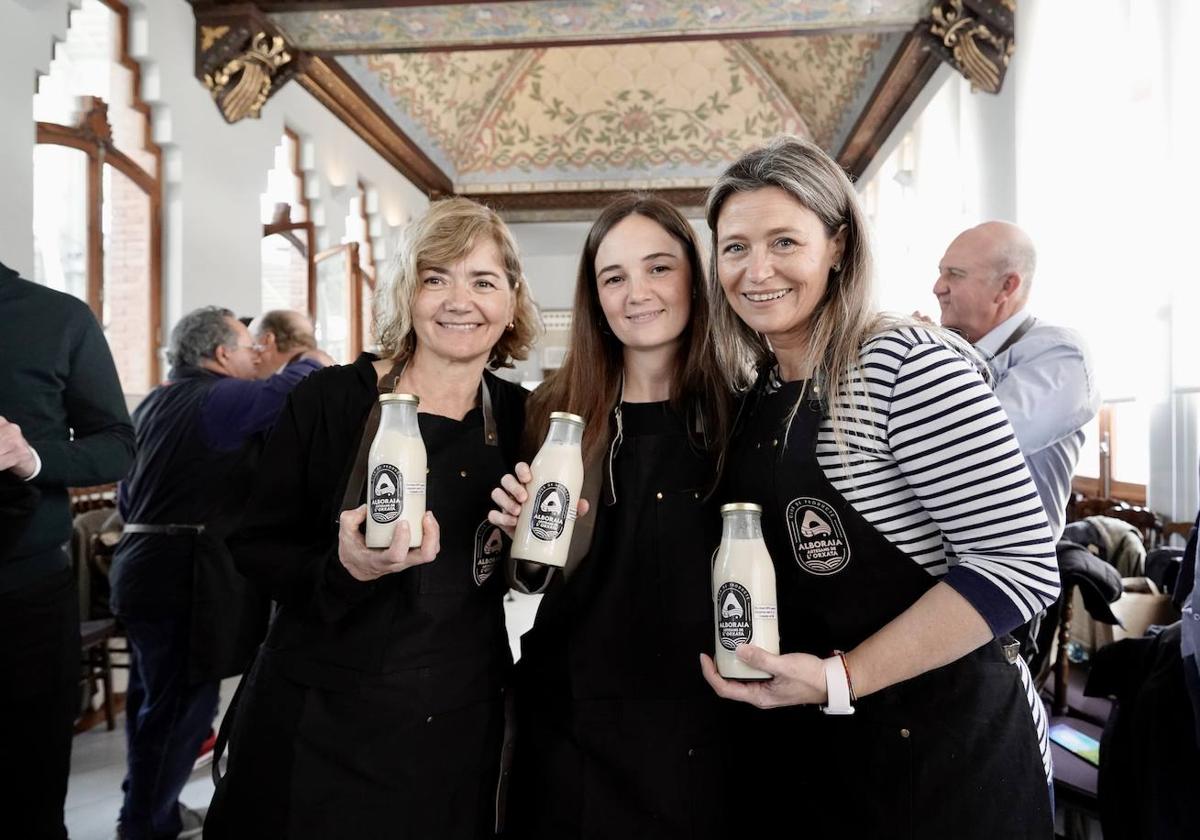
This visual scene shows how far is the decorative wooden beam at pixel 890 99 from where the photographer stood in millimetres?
6195

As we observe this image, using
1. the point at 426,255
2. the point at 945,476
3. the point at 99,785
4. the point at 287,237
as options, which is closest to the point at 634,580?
the point at 945,476

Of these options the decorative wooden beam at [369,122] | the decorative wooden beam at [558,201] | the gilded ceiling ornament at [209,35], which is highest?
the decorative wooden beam at [369,122]

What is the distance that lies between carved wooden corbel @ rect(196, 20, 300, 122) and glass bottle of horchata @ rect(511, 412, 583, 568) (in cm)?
504

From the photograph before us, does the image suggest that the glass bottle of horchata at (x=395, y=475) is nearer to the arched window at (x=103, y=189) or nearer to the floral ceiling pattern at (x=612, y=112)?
the arched window at (x=103, y=189)

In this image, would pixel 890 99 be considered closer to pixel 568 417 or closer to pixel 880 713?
pixel 568 417

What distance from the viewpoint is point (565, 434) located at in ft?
5.17

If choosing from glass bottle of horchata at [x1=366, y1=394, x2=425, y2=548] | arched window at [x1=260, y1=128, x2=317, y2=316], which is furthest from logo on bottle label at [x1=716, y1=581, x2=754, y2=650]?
arched window at [x1=260, y1=128, x2=317, y2=316]

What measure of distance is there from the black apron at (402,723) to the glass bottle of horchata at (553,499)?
0.23 meters

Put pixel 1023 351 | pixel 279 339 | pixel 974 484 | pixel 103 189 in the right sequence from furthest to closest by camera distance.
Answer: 1. pixel 103 189
2. pixel 279 339
3. pixel 1023 351
4. pixel 974 484

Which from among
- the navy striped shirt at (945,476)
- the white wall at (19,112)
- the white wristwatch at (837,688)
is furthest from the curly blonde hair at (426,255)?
the white wall at (19,112)

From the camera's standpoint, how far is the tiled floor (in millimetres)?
3428

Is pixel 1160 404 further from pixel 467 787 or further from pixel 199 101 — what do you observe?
pixel 199 101

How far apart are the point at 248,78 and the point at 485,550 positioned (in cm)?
506

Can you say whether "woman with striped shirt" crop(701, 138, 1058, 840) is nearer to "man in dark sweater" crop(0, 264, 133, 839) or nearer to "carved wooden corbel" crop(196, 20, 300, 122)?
"man in dark sweater" crop(0, 264, 133, 839)
